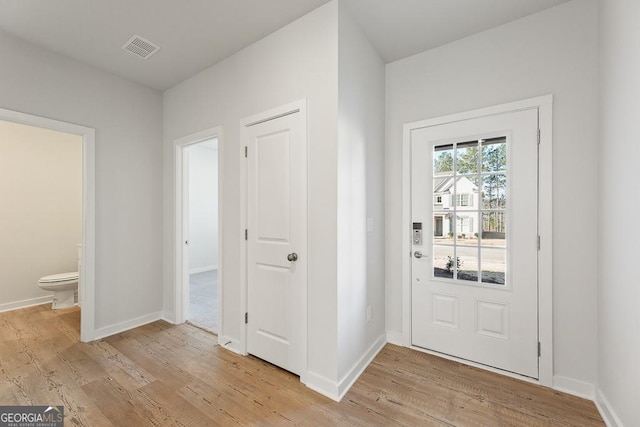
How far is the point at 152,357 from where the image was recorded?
7.89 ft

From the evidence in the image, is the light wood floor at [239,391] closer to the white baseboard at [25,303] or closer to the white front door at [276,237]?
the white front door at [276,237]

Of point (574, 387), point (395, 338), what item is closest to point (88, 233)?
point (395, 338)

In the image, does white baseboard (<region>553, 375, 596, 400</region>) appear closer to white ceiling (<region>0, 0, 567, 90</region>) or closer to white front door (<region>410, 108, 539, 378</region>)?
white front door (<region>410, 108, 539, 378</region>)

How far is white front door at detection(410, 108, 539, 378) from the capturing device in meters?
2.05

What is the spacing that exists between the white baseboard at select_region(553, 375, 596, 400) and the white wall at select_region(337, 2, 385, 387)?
4.25 ft

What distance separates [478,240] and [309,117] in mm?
1710

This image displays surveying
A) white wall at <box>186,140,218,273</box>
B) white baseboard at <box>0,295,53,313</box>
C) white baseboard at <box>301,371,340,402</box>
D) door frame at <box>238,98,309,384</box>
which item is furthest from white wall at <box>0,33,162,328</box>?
white wall at <box>186,140,218,273</box>

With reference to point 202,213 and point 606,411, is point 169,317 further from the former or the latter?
point 606,411

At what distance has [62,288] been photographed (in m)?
3.45

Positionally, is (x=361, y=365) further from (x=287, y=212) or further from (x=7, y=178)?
(x=7, y=178)

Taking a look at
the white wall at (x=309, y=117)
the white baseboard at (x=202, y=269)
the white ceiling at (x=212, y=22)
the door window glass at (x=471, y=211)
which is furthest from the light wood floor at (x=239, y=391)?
the white baseboard at (x=202, y=269)

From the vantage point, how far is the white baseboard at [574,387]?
184 cm

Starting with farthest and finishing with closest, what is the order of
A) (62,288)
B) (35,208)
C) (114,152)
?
(35,208), (62,288), (114,152)

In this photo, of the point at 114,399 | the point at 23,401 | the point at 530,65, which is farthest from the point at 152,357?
the point at 530,65
